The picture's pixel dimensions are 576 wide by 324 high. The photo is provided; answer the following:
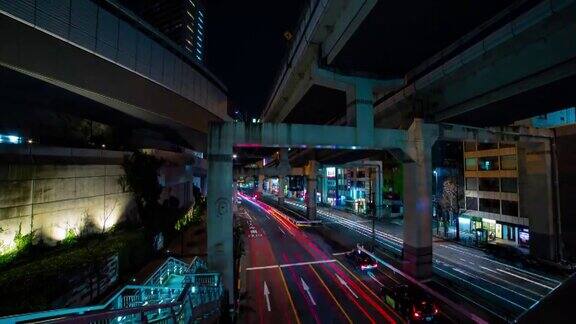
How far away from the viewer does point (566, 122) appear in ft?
91.6

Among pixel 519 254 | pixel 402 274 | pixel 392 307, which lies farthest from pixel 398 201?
pixel 392 307

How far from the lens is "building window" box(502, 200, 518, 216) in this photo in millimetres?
32844

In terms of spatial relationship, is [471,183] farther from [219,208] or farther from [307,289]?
[219,208]

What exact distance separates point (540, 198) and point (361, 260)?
18.6m

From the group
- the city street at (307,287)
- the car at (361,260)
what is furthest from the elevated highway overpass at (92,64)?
the car at (361,260)

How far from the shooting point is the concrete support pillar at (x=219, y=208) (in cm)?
1565

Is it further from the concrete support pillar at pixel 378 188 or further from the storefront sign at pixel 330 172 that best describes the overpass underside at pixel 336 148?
the storefront sign at pixel 330 172

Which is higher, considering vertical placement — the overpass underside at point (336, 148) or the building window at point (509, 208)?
the overpass underside at point (336, 148)

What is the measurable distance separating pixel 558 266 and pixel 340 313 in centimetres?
2053

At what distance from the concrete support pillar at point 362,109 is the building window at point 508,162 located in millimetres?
25718

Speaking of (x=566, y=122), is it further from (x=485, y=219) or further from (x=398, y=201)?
(x=398, y=201)

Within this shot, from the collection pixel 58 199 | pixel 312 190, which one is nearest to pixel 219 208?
pixel 58 199

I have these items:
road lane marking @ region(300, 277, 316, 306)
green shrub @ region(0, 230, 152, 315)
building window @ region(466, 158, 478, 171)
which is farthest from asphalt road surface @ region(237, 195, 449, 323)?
building window @ region(466, 158, 478, 171)

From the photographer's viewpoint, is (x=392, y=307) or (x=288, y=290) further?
(x=288, y=290)
